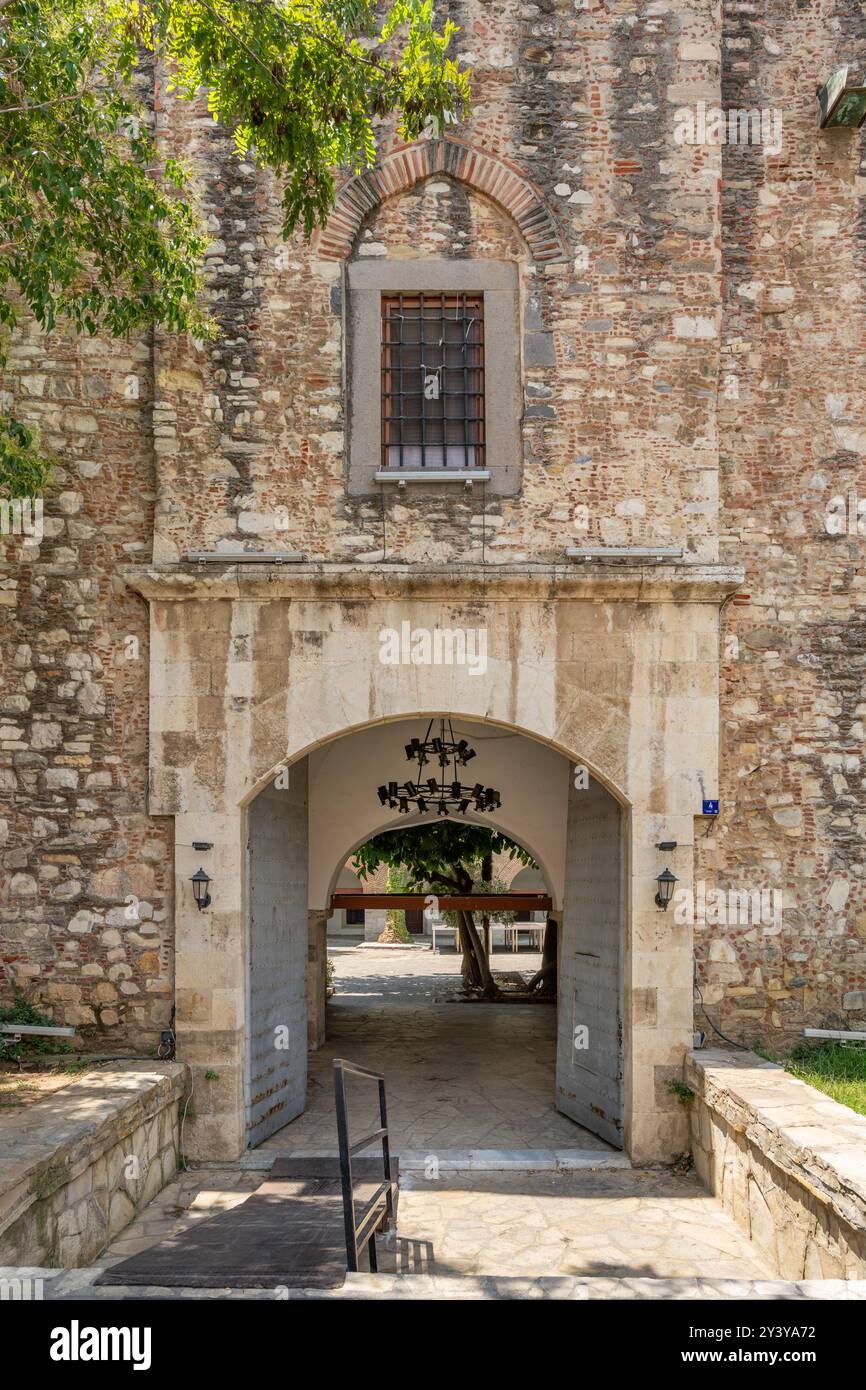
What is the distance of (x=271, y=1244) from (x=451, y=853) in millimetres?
11009

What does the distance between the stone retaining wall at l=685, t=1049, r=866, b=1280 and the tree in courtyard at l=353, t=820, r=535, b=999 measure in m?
8.12

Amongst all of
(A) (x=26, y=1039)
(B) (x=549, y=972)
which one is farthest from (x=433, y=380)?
(B) (x=549, y=972)

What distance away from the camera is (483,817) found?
37.5 ft

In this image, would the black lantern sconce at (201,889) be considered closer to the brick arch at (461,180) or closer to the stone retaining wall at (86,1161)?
the stone retaining wall at (86,1161)

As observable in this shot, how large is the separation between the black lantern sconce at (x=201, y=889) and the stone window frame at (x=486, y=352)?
2.95m

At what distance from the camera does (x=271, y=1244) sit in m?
4.95

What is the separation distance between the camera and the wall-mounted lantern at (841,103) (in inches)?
289

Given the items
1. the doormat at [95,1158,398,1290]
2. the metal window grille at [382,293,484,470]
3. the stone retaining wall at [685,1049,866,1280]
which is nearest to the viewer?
the doormat at [95,1158,398,1290]

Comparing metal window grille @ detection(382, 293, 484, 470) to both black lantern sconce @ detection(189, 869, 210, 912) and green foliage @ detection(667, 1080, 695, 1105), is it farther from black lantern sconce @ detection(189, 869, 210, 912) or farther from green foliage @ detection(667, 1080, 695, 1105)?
green foliage @ detection(667, 1080, 695, 1105)

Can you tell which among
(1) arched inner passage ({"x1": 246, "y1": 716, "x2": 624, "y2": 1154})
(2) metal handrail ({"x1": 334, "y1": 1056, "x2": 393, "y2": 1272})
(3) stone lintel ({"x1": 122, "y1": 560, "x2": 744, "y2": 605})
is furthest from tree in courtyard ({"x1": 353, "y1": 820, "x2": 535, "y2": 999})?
(2) metal handrail ({"x1": 334, "y1": 1056, "x2": 393, "y2": 1272})

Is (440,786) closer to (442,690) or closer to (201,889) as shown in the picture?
(442,690)

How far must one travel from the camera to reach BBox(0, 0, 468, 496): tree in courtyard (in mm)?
5945

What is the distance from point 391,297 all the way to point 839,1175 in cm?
639

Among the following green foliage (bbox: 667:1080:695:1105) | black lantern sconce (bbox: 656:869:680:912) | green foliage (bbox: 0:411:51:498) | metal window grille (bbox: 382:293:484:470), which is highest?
metal window grille (bbox: 382:293:484:470)
